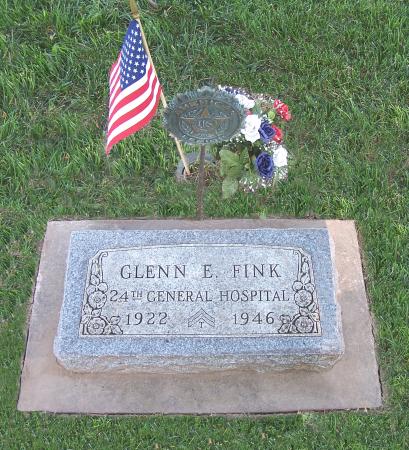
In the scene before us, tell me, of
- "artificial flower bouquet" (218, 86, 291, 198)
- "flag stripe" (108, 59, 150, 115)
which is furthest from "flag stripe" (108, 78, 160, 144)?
"artificial flower bouquet" (218, 86, 291, 198)

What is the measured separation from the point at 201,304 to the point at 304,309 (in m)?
0.70

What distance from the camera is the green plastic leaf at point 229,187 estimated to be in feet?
16.9

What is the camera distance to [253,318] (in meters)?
4.58

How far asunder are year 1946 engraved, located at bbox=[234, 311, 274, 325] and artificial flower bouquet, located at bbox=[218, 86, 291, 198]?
102 centimetres

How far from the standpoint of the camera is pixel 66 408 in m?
4.65

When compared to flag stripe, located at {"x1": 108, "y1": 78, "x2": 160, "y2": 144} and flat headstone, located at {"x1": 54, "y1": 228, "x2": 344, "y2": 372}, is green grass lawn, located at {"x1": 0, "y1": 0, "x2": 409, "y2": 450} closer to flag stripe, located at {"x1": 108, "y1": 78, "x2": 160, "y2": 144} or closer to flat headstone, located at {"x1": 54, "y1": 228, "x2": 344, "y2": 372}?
flat headstone, located at {"x1": 54, "y1": 228, "x2": 344, "y2": 372}

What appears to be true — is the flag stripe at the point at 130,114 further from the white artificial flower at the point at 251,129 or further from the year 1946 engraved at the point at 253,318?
the year 1946 engraved at the point at 253,318

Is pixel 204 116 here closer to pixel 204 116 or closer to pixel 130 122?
pixel 204 116

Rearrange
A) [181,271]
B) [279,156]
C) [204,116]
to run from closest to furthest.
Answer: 1. [204,116]
2. [181,271]
3. [279,156]

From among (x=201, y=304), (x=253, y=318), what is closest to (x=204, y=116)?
(x=201, y=304)

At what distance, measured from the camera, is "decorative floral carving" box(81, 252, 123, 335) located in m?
4.57

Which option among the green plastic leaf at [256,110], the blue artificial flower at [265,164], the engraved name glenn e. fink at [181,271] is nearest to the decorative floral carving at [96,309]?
the engraved name glenn e. fink at [181,271]

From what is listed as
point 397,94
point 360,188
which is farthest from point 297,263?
point 397,94

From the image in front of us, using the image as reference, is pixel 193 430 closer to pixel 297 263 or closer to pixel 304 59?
pixel 297 263
